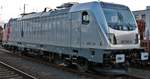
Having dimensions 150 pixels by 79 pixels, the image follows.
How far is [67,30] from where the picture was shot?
14031mm

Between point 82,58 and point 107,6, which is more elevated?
point 107,6

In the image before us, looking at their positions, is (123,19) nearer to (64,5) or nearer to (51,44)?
(64,5)

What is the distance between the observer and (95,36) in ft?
38.8

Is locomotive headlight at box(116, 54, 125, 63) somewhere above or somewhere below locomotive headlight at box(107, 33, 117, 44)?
below

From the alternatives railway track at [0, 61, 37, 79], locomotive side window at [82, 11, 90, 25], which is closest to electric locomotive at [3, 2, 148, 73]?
locomotive side window at [82, 11, 90, 25]

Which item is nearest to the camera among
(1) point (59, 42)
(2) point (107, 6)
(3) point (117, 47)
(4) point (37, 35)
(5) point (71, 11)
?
(3) point (117, 47)

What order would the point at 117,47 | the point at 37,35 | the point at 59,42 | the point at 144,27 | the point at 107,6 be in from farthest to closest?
the point at 37,35, the point at 144,27, the point at 59,42, the point at 107,6, the point at 117,47

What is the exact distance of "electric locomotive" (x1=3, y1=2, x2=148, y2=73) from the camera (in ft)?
37.5

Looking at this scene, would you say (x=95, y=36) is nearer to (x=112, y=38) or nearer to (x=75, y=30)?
(x=112, y=38)

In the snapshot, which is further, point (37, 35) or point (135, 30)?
point (37, 35)

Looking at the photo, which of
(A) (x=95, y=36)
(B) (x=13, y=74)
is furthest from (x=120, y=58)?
(B) (x=13, y=74)

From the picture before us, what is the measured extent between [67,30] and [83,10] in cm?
185

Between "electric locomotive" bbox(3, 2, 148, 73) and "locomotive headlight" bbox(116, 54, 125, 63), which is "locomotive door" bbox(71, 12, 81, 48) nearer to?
"electric locomotive" bbox(3, 2, 148, 73)

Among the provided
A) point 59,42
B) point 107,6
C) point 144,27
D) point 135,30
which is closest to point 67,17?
point 59,42
